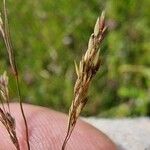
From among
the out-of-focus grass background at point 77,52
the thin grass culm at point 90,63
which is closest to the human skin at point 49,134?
the thin grass culm at point 90,63

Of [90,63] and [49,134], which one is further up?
[90,63]

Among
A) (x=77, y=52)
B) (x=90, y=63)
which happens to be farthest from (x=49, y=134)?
(x=77, y=52)

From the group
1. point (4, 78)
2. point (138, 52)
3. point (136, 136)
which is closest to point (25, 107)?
point (4, 78)

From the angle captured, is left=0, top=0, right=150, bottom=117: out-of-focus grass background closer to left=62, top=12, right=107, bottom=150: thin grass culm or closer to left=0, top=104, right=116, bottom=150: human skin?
left=0, top=104, right=116, bottom=150: human skin

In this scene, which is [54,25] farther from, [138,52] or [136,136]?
[136,136]

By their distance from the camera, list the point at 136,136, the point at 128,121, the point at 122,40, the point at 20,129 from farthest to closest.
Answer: the point at 122,40 < the point at 128,121 < the point at 136,136 < the point at 20,129

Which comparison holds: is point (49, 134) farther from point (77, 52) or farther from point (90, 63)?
point (77, 52)

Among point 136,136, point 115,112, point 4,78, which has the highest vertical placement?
point 4,78
